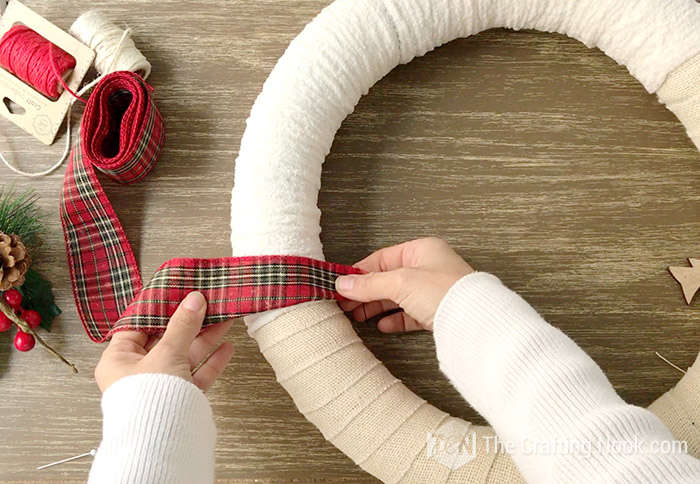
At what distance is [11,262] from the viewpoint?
0.83 m

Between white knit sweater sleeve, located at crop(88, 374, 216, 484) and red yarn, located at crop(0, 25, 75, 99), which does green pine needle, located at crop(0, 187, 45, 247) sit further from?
white knit sweater sleeve, located at crop(88, 374, 216, 484)

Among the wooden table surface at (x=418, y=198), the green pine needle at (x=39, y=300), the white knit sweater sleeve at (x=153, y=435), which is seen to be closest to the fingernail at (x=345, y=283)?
the wooden table surface at (x=418, y=198)

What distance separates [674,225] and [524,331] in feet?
1.42

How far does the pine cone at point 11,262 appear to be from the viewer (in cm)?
83

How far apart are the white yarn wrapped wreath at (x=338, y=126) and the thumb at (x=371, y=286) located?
0.12ft

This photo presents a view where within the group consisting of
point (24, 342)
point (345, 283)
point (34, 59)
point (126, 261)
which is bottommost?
point (24, 342)

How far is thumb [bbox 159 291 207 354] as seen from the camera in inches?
28.9

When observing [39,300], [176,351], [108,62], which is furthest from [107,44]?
[176,351]

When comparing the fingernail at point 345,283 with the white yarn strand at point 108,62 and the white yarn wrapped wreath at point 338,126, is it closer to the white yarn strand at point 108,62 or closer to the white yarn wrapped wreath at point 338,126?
the white yarn wrapped wreath at point 338,126

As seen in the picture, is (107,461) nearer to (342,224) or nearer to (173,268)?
(173,268)

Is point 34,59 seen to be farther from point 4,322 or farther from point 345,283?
point 345,283

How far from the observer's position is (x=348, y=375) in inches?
31.6

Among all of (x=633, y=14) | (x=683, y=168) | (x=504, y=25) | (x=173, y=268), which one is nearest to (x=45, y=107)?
(x=173, y=268)

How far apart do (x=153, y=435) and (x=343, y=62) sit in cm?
58
